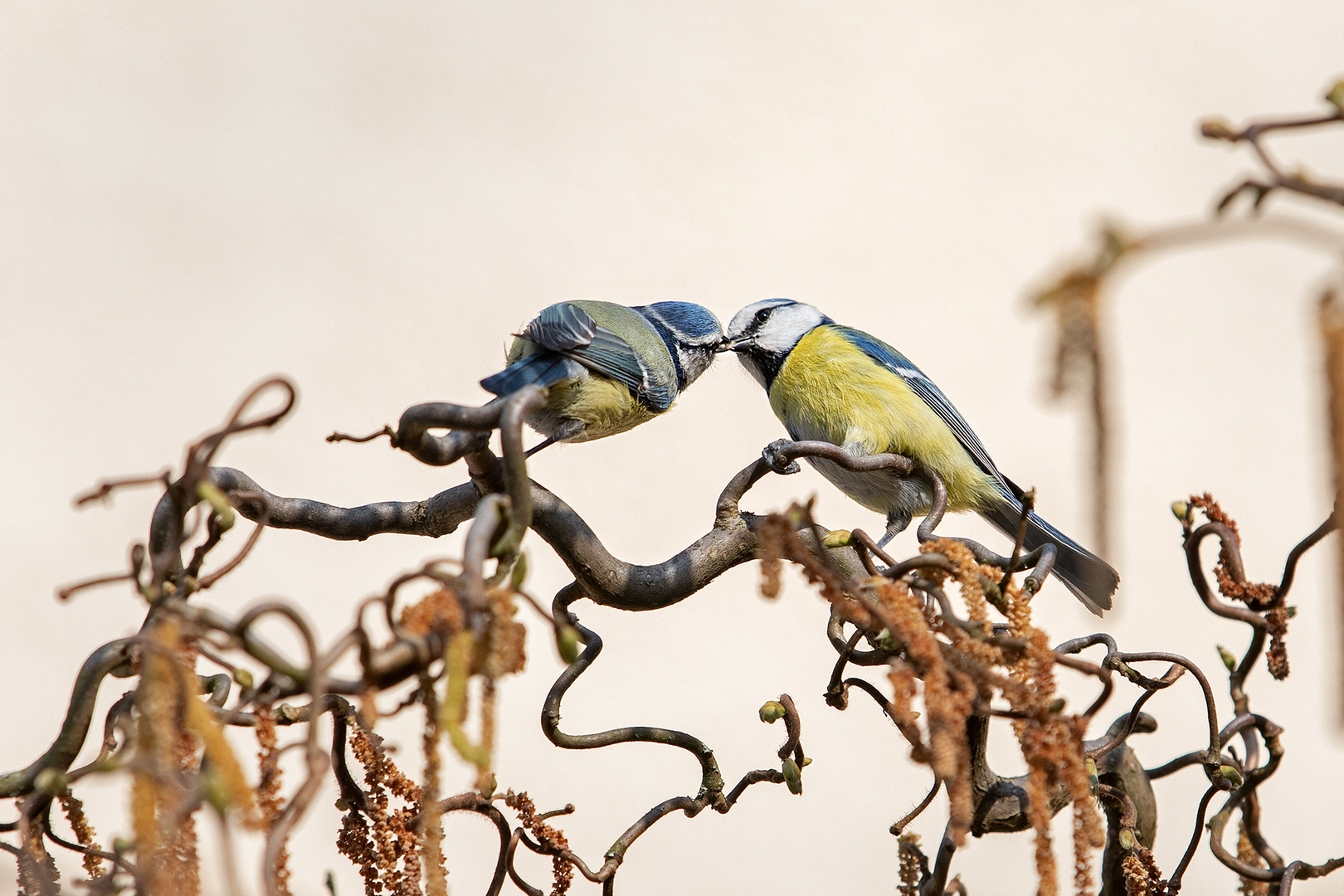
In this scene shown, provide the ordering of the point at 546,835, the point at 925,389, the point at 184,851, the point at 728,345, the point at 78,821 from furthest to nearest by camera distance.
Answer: the point at 728,345
the point at 925,389
the point at 546,835
the point at 78,821
the point at 184,851

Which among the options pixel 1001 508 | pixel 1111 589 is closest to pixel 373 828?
pixel 1111 589

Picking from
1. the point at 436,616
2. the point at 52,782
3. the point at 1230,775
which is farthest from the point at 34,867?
the point at 1230,775

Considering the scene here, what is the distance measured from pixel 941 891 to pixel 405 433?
17.6 inches

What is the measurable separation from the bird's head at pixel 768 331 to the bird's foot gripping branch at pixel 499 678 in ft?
2.66

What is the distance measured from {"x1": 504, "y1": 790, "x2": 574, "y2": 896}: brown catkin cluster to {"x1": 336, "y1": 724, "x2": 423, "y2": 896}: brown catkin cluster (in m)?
0.09

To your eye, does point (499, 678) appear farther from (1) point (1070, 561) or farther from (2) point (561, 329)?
(1) point (1070, 561)

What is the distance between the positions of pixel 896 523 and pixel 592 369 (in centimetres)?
43

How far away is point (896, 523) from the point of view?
56.3 inches

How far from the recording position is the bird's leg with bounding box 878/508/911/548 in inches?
55.5

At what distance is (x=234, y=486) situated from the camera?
0.71m

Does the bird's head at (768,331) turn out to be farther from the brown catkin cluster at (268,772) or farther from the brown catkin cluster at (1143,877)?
the brown catkin cluster at (268,772)

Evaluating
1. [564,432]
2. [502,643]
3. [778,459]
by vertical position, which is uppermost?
[564,432]

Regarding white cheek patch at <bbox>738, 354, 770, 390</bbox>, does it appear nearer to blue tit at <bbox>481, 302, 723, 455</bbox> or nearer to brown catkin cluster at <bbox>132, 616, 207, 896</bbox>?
blue tit at <bbox>481, 302, 723, 455</bbox>

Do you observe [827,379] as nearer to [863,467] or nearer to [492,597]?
[863,467]
